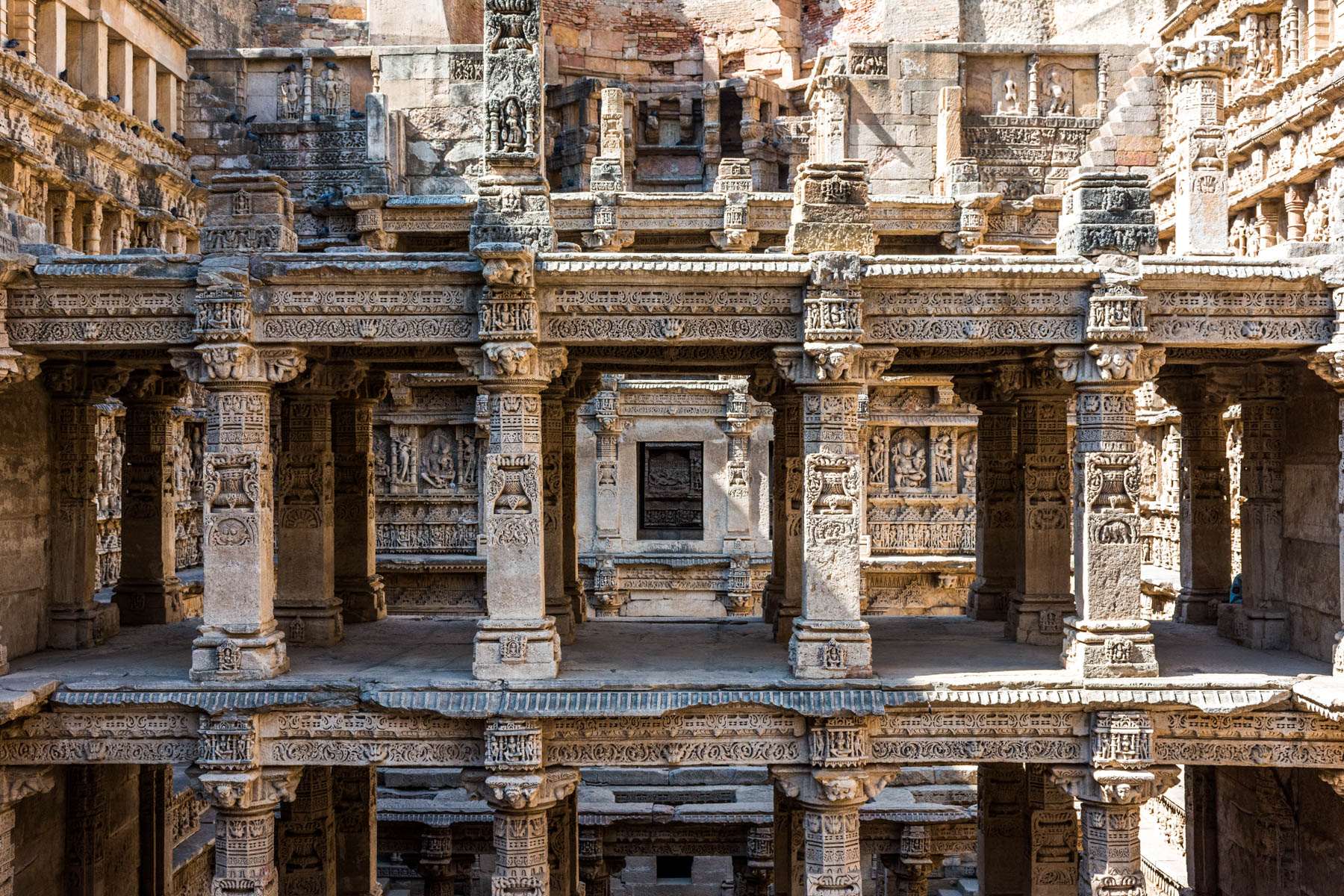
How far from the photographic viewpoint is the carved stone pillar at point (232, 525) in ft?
28.1

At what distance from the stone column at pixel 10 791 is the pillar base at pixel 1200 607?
1090 cm

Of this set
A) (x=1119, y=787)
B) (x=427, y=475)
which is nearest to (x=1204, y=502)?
(x=1119, y=787)

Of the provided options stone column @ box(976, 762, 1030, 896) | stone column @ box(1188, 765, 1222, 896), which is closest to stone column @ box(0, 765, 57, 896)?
stone column @ box(976, 762, 1030, 896)

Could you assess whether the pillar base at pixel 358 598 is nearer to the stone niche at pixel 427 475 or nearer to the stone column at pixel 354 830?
the stone column at pixel 354 830

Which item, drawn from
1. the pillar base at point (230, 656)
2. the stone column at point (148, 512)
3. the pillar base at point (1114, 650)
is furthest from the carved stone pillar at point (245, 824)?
the pillar base at point (1114, 650)

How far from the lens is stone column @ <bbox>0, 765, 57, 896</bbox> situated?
341 inches

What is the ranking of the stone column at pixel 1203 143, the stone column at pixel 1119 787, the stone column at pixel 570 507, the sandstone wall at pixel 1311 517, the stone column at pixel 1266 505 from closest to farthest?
the stone column at pixel 1119 787 < the sandstone wall at pixel 1311 517 < the stone column at pixel 1203 143 < the stone column at pixel 1266 505 < the stone column at pixel 570 507

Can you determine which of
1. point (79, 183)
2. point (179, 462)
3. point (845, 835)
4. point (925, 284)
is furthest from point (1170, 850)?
point (79, 183)

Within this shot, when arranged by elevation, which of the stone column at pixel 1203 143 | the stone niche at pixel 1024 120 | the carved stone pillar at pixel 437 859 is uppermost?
the stone niche at pixel 1024 120

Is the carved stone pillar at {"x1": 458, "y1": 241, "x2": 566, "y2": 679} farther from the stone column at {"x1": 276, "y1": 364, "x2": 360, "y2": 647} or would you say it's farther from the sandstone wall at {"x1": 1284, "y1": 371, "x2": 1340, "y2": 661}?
the sandstone wall at {"x1": 1284, "y1": 371, "x2": 1340, "y2": 661}

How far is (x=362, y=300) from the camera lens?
8.70m

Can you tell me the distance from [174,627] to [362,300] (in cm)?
513

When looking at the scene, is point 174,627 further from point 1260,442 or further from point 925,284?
point 1260,442

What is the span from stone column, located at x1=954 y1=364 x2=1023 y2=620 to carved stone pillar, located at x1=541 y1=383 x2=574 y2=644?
176 inches
